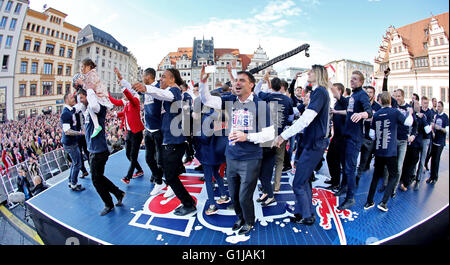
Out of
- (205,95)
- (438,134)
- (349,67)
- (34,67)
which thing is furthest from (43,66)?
(438,134)

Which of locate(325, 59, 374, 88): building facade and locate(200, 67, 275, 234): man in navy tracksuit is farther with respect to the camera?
locate(325, 59, 374, 88): building facade

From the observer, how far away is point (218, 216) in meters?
2.62

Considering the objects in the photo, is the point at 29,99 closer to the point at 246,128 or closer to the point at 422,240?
the point at 246,128

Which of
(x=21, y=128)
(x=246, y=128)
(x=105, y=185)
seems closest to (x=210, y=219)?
(x=246, y=128)

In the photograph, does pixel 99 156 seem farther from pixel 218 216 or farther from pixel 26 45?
pixel 26 45

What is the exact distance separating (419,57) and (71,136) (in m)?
6.27

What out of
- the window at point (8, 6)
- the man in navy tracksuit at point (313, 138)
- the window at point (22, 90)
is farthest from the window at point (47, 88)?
the man in navy tracksuit at point (313, 138)

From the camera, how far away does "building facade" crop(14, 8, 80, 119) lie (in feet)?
12.8

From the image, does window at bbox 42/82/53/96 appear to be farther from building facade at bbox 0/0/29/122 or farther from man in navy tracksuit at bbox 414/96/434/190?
man in navy tracksuit at bbox 414/96/434/190

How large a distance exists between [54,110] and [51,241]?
4.14 m

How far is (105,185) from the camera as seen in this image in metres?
2.79

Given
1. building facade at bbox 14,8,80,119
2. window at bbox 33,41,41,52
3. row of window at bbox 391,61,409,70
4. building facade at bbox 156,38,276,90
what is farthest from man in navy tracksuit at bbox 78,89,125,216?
row of window at bbox 391,61,409,70

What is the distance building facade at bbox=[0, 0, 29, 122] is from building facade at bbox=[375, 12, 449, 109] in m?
4.88

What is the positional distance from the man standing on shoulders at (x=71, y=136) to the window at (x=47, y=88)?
102 inches
